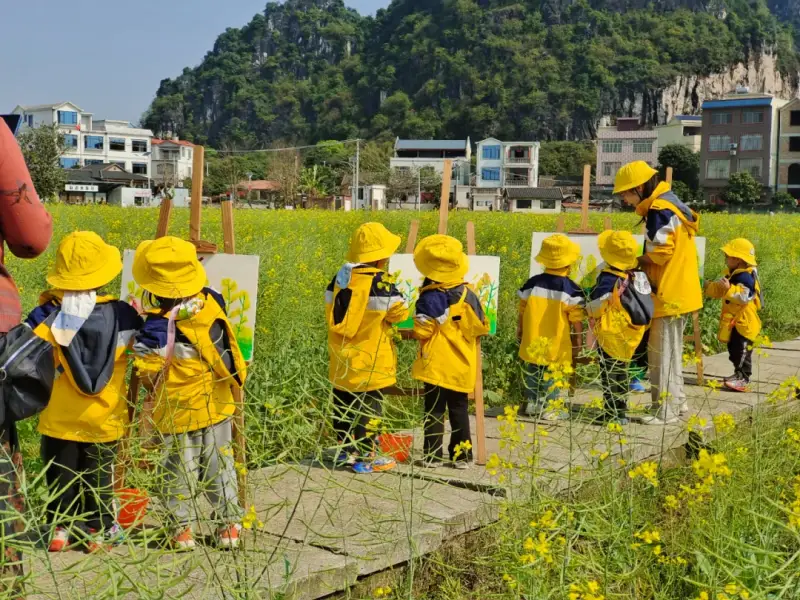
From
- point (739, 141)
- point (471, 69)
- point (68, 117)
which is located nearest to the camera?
point (739, 141)

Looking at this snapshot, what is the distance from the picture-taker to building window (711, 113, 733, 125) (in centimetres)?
7294

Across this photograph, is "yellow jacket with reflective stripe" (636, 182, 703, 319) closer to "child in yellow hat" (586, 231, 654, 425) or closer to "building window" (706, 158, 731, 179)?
"child in yellow hat" (586, 231, 654, 425)

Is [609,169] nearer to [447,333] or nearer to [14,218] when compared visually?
[447,333]

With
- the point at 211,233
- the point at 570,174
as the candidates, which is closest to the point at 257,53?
the point at 570,174

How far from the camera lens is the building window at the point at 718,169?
73.2 m

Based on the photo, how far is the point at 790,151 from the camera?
2741 inches

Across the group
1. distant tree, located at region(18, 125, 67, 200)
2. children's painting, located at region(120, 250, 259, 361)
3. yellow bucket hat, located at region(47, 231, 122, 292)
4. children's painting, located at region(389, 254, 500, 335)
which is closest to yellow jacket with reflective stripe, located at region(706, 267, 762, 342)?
children's painting, located at region(389, 254, 500, 335)

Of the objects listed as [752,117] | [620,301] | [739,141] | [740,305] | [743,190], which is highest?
[752,117]

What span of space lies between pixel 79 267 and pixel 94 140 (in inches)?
3667

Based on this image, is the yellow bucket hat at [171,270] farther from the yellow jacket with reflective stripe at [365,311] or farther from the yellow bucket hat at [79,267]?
the yellow jacket with reflective stripe at [365,311]

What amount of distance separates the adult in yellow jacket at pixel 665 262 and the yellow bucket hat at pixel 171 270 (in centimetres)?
289

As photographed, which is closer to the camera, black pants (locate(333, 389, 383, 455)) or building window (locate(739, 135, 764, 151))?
black pants (locate(333, 389, 383, 455))

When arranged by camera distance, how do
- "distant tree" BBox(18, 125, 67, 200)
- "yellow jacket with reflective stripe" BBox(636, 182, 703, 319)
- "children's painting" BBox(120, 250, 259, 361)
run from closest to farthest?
"children's painting" BBox(120, 250, 259, 361), "yellow jacket with reflective stripe" BBox(636, 182, 703, 319), "distant tree" BBox(18, 125, 67, 200)

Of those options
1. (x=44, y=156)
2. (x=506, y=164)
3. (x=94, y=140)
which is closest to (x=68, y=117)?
(x=94, y=140)
